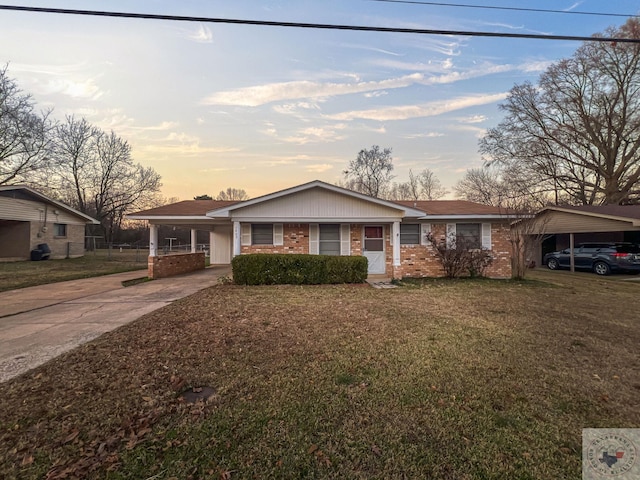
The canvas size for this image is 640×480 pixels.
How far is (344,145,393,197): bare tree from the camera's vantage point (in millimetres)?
34000

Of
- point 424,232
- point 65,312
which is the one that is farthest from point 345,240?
point 65,312

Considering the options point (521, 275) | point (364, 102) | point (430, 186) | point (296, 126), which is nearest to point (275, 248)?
point (296, 126)

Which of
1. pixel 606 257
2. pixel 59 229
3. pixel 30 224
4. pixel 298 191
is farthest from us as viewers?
pixel 59 229

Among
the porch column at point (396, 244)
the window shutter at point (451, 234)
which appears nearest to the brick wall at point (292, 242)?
the porch column at point (396, 244)

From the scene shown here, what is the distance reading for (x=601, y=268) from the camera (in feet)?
49.1

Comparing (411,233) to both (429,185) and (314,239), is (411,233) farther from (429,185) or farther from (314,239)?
(429,185)

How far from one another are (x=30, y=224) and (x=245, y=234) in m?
16.3

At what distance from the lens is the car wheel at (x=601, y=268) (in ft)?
48.4

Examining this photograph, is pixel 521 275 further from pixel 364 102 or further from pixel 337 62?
pixel 337 62

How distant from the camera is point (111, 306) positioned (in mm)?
7266

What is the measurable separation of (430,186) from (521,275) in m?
26.4

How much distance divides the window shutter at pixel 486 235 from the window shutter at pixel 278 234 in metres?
8.31

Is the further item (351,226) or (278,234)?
(351,226)

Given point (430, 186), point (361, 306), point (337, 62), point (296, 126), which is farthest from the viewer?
point (430, 186)
